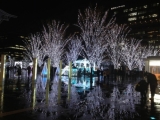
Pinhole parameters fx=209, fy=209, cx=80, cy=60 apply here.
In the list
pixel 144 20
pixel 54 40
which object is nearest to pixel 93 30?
pixel 54 40

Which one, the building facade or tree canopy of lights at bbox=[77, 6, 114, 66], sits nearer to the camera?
tree canopy of lights at bbox=[77, 6, 114, 66]

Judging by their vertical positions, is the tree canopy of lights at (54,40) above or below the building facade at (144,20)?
below

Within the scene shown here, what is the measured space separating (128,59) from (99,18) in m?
23.5

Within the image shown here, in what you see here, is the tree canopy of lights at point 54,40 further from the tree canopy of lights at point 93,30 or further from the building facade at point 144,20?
the building facade at point 144,20

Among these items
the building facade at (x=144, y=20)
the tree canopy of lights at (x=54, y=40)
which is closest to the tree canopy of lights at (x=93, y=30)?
the tree canopy of lights at (x=54, y=40)

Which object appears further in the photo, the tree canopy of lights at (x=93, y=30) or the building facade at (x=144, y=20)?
the building facade at (x=144, y=20)

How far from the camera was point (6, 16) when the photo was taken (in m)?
14.5

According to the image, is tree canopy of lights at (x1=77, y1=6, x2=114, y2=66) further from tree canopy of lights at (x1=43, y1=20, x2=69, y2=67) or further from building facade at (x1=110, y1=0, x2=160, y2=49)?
building facade at (x1=110, y1=0, x2=160, y2=49)

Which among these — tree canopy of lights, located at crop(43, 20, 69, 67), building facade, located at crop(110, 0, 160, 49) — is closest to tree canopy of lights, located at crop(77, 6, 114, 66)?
tree canopy of lights, located at crop(43, 20, 69, 67)

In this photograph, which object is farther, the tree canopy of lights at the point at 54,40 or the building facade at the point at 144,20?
the building facade at the point at 144,20

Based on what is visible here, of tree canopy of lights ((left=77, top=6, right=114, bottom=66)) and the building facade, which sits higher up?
the building facade

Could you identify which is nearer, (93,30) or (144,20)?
(93,30)

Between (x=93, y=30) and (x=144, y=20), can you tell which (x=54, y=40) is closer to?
(x=93, y=30)

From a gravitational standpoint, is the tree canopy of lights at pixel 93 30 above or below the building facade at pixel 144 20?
below
